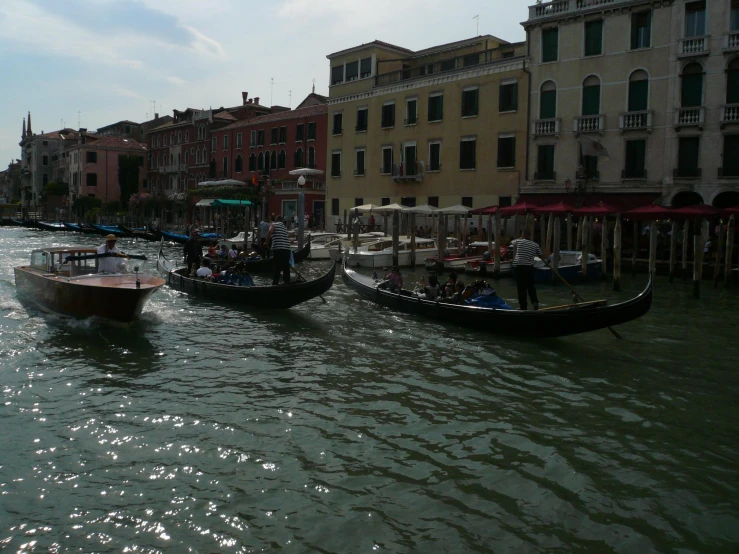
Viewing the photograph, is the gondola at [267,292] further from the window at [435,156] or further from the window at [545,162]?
the window at [435,156]

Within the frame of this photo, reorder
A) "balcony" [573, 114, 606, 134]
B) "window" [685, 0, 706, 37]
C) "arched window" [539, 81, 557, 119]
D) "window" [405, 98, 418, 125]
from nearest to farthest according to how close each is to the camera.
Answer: "window" [685, 0, 706, 37], "balcony" [573, 114, 606, 134], "arched window" [539, 81, 557, 119], "window" [405, 98, 418, 125]

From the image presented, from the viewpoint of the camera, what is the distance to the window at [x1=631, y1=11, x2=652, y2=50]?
70.6 feet

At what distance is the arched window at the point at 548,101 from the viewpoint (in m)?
23.9

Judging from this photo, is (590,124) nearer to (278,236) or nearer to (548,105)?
(548,105)

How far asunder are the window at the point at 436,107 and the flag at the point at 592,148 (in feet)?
24.6

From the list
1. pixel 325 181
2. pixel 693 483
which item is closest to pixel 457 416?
pixel 693 483

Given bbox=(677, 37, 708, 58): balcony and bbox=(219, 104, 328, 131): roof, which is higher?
bbox=(219, 104, 328, 131): roof

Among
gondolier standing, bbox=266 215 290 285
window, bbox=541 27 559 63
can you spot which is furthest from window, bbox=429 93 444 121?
gondolier standing, bbox=266 215 290 285

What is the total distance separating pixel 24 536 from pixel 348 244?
2109cm

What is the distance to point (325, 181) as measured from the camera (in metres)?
35.5

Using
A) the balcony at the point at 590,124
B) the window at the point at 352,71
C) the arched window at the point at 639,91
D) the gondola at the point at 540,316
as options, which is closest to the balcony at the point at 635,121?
the arched window at the point at 639,91

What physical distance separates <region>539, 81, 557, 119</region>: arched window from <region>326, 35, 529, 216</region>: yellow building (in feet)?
2.46

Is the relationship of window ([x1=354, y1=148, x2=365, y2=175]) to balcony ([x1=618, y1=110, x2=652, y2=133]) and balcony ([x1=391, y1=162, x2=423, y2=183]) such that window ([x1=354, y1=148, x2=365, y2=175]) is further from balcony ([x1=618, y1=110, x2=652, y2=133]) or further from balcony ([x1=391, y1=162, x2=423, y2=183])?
balcony ([x1=618, y1=110, x2=652, y2=133])

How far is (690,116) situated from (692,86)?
3.10ft
